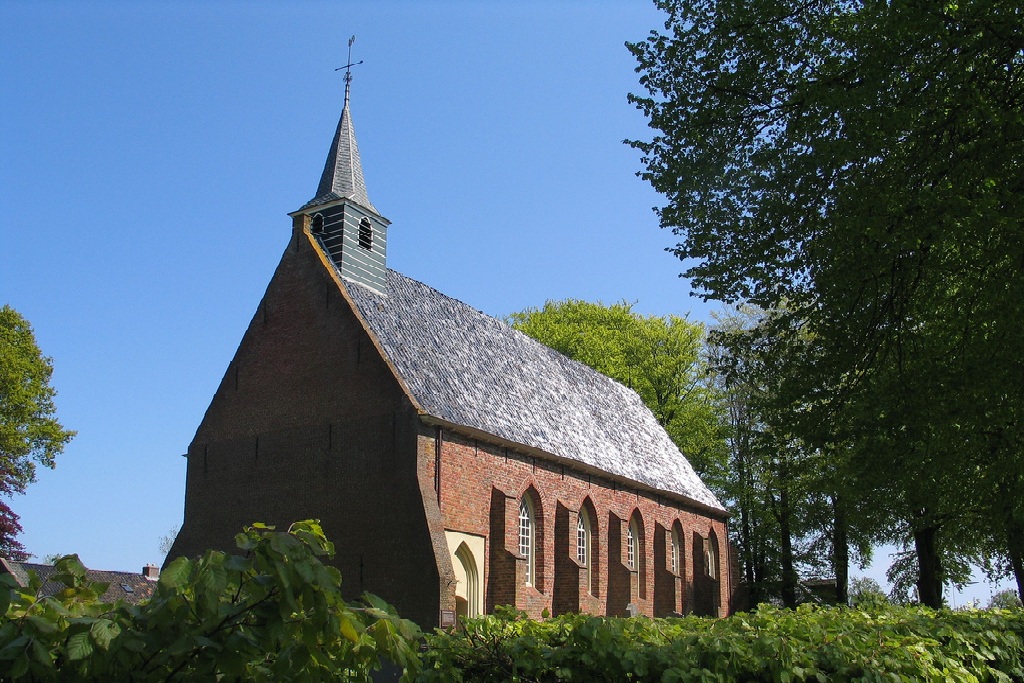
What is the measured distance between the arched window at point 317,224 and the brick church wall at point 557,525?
7.77 metres

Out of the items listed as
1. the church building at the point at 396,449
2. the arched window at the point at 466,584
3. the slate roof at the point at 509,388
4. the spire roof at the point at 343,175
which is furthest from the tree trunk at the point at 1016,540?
the spire roof at the point at 343,175

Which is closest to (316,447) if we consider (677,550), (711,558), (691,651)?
(677,550)

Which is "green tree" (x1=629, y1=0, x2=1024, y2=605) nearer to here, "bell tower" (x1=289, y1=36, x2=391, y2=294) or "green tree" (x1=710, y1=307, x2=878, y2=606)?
"bell tower" (x1=289, y1=36, x2=391, y2=294)

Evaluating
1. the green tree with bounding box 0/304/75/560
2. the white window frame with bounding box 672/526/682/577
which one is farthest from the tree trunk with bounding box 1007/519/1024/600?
the green tree with bounding box 0/304/75/560

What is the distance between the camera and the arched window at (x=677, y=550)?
36.9m

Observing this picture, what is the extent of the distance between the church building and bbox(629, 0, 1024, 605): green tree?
32.3 feet

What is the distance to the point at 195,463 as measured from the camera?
2650 centimetres

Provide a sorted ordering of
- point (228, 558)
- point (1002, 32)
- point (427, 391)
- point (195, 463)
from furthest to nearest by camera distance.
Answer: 1. point (195, 463)
2. point (427, 391)
3. point (1002, 32)
4. point (228, 558)

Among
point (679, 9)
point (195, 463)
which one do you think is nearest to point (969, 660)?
point (679, 9)

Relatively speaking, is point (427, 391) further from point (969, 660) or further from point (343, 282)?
point (969, 660)

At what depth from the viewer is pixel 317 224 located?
2741 cm

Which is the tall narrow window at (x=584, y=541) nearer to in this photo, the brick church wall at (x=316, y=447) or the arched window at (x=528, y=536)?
the arched window at (x=528, y=536)

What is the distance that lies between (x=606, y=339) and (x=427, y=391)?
25.8 metres

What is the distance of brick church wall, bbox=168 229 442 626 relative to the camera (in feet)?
73.3
